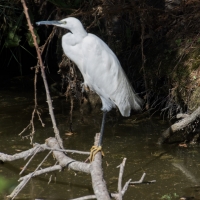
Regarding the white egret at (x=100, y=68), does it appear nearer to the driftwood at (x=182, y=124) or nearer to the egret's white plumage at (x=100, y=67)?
the egret's white plumage at (x=100, y=67)

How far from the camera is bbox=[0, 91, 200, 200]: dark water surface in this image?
411 cm

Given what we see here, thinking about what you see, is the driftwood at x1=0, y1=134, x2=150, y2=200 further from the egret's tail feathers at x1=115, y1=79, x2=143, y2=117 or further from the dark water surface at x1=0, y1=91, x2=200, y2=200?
the egret's tail feathers at x1=115, y1=79, x2=143, y2=117

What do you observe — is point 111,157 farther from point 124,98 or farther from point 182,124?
point 182,124

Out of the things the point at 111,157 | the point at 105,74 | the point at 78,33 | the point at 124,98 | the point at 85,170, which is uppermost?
the point at 78,33

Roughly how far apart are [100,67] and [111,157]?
832mm

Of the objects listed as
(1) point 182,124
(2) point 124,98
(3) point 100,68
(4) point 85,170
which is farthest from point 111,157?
(4) point 85,170

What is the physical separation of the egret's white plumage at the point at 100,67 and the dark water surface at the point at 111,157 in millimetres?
Answer: 501

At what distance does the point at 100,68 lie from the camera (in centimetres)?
449

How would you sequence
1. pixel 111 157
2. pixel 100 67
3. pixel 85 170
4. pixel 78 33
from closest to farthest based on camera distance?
pixel 85 170 → pixel 78 33 → pixel 100 67 → pixel 111 157

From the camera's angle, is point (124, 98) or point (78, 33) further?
point (124, 98)

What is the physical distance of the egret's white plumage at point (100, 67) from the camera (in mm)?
A: 4344

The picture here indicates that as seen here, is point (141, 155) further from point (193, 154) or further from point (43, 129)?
point (43, 129)

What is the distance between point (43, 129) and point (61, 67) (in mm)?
739

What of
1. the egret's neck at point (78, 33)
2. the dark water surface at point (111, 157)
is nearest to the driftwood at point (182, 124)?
the dark water surface at point (111, 157)
